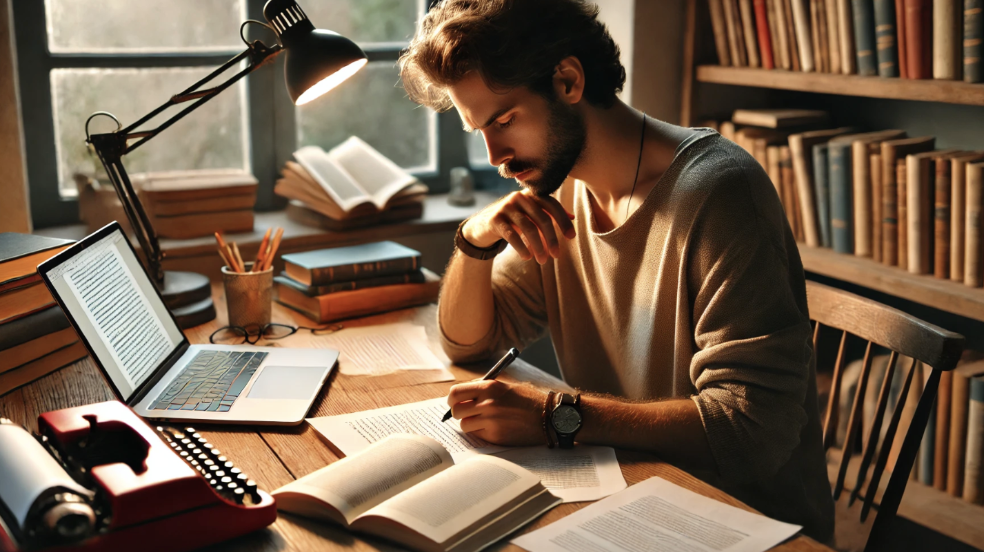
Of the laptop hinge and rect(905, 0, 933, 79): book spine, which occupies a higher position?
rect(905, 0, 933, 79): book spine

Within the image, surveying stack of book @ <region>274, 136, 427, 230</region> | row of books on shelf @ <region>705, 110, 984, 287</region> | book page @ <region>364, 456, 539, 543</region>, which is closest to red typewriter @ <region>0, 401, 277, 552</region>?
book page @ <region>364, 456, 539, 543</region>

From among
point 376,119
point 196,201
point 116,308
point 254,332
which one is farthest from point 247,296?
point 376,119

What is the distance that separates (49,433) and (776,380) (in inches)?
34.5

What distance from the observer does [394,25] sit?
236cm

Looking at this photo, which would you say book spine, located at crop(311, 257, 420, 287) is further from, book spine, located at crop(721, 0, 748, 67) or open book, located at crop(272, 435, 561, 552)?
book spine, located at crop(721, 0, 748, 67)

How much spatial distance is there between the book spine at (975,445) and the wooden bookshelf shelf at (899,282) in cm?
16

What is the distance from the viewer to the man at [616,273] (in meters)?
1.12

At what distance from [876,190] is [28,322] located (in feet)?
5.39

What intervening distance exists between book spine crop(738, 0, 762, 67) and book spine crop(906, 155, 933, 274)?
0.48m

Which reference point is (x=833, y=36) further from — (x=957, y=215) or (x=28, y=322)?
(x=28, y=322)

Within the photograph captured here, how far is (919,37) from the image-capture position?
1.69 meters

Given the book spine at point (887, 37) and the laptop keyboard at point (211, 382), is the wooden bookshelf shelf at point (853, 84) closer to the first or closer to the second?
the book spine at point (887, 37)

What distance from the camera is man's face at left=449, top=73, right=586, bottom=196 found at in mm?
1336

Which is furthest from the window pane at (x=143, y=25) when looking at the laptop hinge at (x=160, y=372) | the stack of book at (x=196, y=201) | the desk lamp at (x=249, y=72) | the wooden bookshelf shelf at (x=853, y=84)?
the wooden bookshelf shelf at (x=853, y=84)
